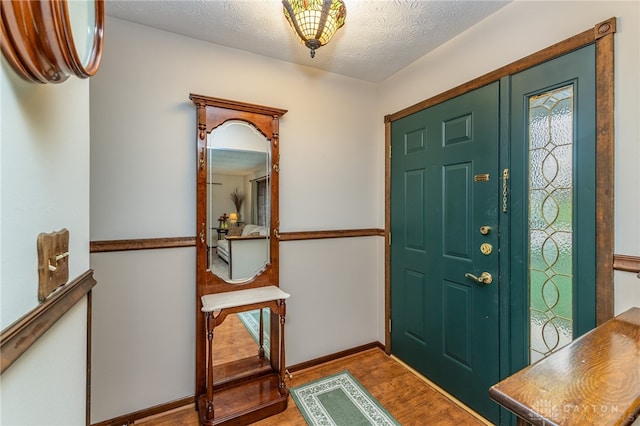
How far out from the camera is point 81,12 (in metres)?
0.69

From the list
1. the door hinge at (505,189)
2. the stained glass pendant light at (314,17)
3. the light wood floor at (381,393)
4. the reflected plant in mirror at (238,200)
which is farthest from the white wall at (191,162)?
the stained glass pendant light at (314,17)

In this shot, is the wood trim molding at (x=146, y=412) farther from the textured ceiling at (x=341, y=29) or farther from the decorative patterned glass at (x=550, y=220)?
the textured ceiling at (x=341, y=29)

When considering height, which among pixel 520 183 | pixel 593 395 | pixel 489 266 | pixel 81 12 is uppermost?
pixel 81 12

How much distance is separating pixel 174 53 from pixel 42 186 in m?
1.59

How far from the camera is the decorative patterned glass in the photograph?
4.60 ft

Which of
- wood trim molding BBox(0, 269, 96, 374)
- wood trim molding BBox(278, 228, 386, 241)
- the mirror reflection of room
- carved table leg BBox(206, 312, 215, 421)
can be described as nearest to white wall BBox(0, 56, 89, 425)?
wood trim molding BBox(0, 269, 96, 374)

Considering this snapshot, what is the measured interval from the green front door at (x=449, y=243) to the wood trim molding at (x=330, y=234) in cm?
23

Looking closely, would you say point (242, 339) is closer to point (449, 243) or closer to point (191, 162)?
point (191, 162)

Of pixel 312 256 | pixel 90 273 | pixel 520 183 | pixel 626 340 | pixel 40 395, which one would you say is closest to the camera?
pixel 40 395

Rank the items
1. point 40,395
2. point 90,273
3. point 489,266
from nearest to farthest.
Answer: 1. point 40,395
2. point 90,273
3. point 489,266

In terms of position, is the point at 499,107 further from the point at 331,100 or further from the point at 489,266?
the point at 331,100

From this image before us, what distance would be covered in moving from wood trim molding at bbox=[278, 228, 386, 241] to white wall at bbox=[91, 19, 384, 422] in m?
0.05

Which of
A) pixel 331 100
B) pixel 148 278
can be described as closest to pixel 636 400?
pixel 148 278

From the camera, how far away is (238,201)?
1993 millimetres
